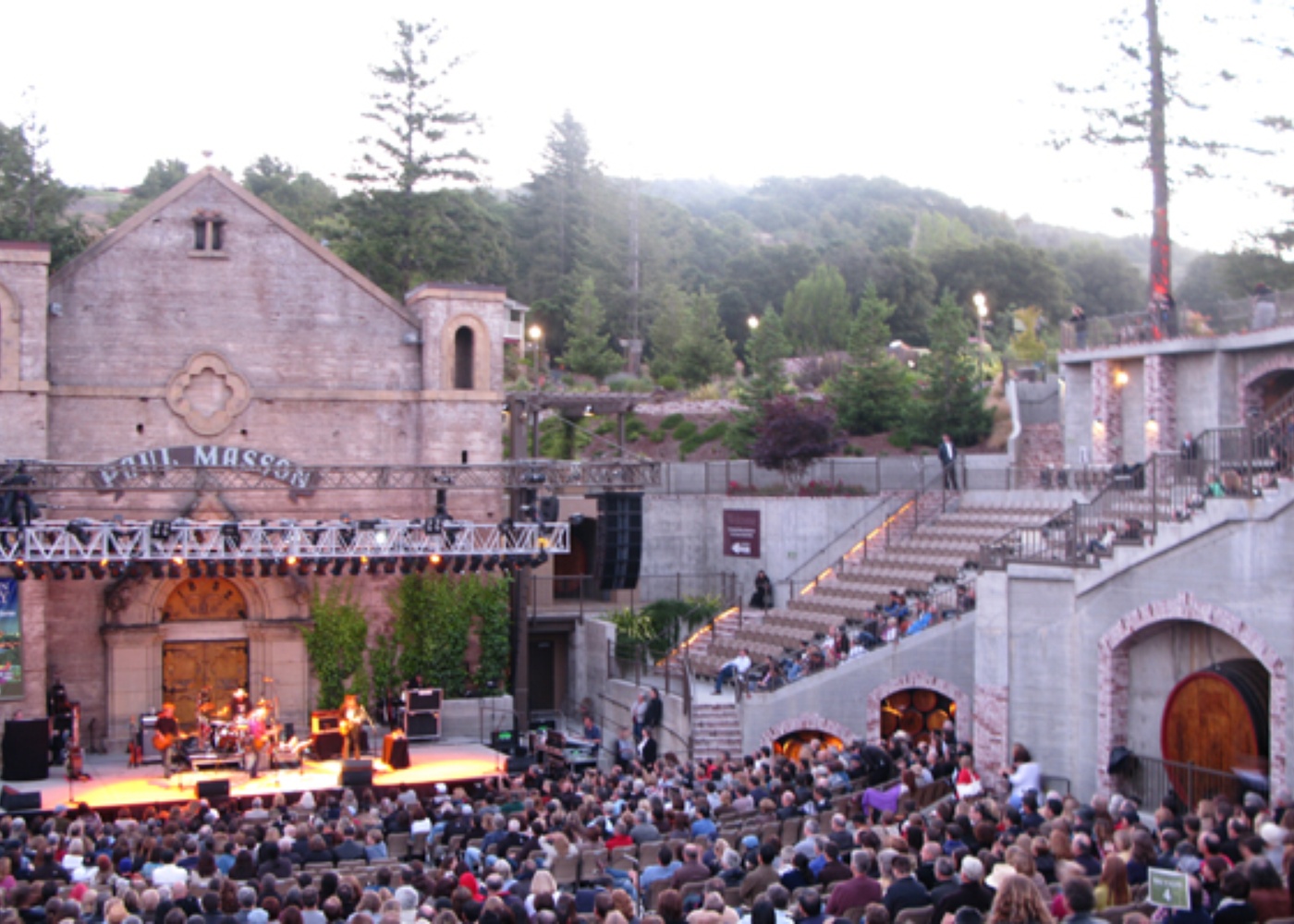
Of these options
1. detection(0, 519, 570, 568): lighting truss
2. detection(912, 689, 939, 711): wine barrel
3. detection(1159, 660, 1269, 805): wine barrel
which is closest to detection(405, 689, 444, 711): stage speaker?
detection(0, 519, 570, 568): lighting truss

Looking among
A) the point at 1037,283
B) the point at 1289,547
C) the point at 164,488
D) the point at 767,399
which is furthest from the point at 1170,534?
the point at 1037,283

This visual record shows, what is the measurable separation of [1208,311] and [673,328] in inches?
1201

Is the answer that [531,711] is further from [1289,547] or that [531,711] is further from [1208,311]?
[1289,547]

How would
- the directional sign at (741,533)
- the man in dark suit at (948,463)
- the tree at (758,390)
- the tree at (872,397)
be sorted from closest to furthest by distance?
the man in dark suit at (948,463)
the directional sign at (741,533)
the tree at (758,390)
the tree at (872,397)

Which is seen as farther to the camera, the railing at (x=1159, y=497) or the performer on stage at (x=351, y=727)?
the performer on stage at (x=351, y=727)

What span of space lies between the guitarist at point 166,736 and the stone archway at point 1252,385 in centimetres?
2149

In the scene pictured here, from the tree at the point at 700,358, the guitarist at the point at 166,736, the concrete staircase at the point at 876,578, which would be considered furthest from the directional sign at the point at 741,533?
the tree at the point at 700,358

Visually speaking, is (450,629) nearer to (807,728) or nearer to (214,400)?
(214,400)

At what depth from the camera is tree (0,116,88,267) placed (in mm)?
47938

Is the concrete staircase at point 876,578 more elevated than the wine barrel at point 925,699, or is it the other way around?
the concrete staircase at point 876,578

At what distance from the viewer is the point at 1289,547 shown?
1577cm

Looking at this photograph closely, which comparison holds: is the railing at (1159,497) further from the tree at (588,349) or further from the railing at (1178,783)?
the tree at (588,349)

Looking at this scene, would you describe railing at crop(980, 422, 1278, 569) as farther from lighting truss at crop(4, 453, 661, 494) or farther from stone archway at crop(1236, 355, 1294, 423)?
lighting truss at crop(4, 453, 661, 494)

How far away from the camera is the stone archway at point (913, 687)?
75.4 feet
